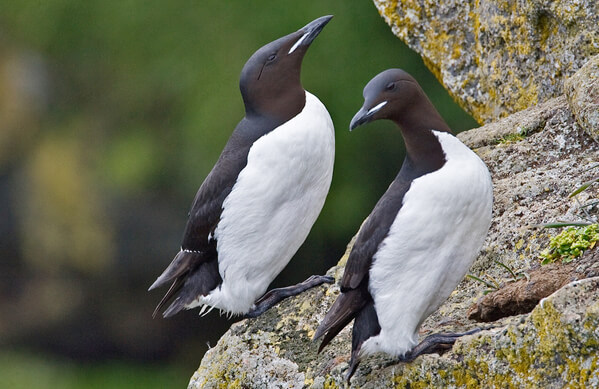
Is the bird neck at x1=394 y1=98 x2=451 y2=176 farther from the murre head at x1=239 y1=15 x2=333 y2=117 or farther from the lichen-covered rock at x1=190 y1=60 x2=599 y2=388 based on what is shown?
the murre head at x1=239 y1=15 x2=333 y2=117

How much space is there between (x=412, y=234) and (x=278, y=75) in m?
1.37

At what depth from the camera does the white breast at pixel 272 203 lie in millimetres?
4504

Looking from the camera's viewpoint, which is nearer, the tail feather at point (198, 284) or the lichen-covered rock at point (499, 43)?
the tail feather at point (198, 284)

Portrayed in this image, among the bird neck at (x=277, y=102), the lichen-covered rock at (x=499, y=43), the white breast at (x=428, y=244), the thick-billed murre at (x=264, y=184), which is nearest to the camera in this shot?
the white breast at (x=428, y=244)

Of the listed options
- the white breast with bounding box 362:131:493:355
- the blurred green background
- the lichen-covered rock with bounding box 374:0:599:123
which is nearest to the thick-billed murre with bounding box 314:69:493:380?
the white breast with bounding box 362:131:493:355

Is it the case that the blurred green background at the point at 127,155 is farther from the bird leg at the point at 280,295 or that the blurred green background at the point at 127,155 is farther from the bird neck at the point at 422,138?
the bird neck at the point at 422,138

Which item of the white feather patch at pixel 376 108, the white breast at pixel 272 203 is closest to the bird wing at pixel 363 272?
the white feather patch at pixel 376 108

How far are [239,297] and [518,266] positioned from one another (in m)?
1.45

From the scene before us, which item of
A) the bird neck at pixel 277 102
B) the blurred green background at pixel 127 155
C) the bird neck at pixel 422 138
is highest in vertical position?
the bird neck at pixel 277 102

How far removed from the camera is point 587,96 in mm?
4453

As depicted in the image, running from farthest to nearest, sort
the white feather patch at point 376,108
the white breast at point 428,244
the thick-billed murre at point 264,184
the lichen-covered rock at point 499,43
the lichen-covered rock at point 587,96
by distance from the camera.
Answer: the lichen-covered rock at point 499,43 < the thick-billed murre at point 264,184 < the lichen-covered rock at point 587,96 < the white feather patch at point 376,108 < the white breast at point 428,244

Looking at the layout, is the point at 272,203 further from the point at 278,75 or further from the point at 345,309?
the point at 345,309

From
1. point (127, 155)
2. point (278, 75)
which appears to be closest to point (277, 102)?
point (278, 75)

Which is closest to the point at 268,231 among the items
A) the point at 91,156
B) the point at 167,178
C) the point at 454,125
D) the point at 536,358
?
the point at 536,358
